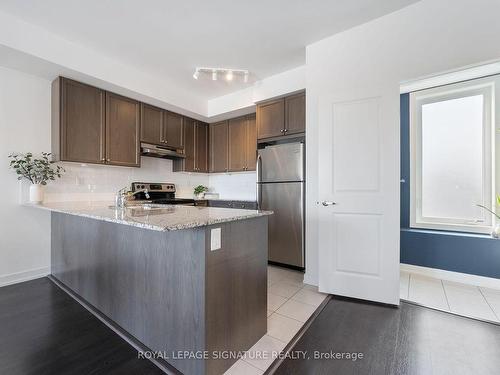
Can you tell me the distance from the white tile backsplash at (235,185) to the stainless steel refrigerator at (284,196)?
0.81 meters

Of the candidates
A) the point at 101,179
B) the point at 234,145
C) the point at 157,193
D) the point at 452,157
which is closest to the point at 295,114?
the point at 234,145

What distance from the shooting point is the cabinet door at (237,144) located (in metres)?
4.01

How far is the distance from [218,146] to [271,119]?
1.36 meters

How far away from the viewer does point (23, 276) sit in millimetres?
2689

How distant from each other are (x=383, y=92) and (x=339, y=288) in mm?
1965

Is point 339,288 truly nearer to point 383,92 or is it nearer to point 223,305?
point 223,305

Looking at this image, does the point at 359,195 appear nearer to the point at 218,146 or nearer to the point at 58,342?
the point at 58,342

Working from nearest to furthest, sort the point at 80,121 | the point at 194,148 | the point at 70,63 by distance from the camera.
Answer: the point at 70,63 < the point at 80,121 < the point at 194,148

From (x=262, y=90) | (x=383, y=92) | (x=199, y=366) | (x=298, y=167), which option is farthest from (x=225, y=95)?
(x=199, y=366)

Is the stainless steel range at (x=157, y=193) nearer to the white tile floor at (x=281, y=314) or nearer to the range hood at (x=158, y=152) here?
the range hood at (x=158, y=152)

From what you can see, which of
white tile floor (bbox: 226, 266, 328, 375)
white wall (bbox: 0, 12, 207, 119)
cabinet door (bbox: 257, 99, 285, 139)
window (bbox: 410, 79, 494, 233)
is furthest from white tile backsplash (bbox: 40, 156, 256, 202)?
window (bbox: 410, 79, 494, 233)

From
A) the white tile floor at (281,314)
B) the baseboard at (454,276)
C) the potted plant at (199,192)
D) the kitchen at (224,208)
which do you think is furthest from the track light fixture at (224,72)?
the baseboard at (454,276)

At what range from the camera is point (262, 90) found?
3.45 m

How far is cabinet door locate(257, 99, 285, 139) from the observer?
3.29 metres
